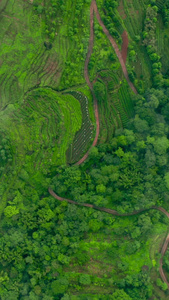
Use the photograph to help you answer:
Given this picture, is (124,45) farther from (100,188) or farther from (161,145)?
(100,188)

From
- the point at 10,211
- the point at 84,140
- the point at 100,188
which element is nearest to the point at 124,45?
the point at 84,140

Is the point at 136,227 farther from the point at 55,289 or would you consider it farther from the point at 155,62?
the point at 155,62

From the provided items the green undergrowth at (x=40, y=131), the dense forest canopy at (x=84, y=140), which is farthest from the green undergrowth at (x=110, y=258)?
the green undergrowth at (x=40, y=131)

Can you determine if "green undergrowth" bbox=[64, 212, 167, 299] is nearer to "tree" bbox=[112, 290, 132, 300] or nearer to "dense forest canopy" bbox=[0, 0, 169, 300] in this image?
"dense forest canopy" bbox=[0, 0, 169, 300]

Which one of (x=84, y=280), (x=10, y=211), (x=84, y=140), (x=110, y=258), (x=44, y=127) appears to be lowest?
(x=84, y=280)

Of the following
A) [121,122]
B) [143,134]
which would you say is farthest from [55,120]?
[143,134]

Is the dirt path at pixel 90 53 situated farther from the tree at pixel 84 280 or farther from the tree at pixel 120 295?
the tree at pixel 120 295

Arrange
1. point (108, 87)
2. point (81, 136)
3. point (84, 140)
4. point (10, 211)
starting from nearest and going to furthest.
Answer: point (10, 211) < point (84, 140) < point (81, 136) < point (108, 87)

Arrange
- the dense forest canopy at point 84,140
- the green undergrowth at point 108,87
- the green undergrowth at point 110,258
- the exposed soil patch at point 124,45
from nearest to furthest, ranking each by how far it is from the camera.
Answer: the green undergrowth at point 110,258 < the dense forest canopy at point 84,140 < the green undergrowth at point 108,87 < the exposed soil patch at point 124,45
